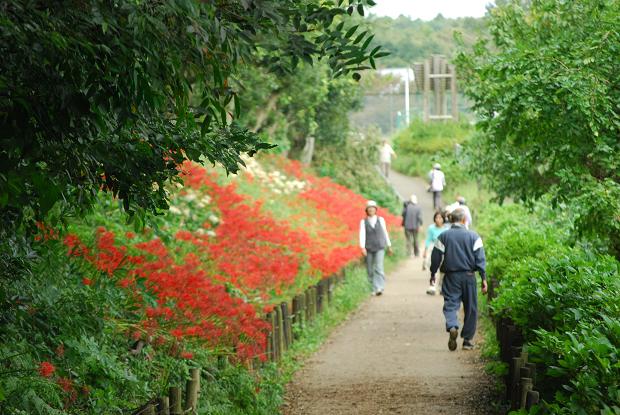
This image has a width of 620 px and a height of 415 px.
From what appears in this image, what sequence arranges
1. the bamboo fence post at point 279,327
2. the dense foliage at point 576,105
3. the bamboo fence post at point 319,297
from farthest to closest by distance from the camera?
the bamboo fence post at point 319,297, the bamboo fence post at point 279,327, the dense foliage at point 576,105

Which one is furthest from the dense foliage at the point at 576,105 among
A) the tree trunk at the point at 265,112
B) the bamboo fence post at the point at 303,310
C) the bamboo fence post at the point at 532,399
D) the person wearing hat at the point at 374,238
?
the tree trunk at the point at 265,112

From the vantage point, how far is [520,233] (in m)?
13.3

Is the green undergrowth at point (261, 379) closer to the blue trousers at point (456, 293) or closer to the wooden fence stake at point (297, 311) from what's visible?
the wooden fence stake at point (297, 311)

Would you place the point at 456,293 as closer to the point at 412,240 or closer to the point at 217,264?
the point at 217,264

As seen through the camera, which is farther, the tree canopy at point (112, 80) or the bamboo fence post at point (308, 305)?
the bamboo fence post at point (308, 305)

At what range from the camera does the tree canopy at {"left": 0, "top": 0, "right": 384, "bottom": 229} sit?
3.92 metres

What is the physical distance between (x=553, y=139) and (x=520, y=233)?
436 centimetres

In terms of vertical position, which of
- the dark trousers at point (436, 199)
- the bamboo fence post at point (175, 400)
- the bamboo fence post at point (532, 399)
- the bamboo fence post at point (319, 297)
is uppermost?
the bamboo fence post at point (532, 399)

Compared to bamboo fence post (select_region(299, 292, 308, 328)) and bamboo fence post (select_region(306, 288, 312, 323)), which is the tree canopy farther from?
bamboo fence post (select_region(306, 288, 312, 323))

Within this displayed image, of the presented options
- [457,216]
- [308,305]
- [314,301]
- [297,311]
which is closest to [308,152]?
[314,301]

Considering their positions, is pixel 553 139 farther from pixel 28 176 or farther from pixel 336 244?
pixel 336 244

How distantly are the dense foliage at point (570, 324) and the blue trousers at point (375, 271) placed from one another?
253 inches

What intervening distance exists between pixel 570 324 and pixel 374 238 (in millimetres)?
10866

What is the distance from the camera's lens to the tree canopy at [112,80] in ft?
12.9
